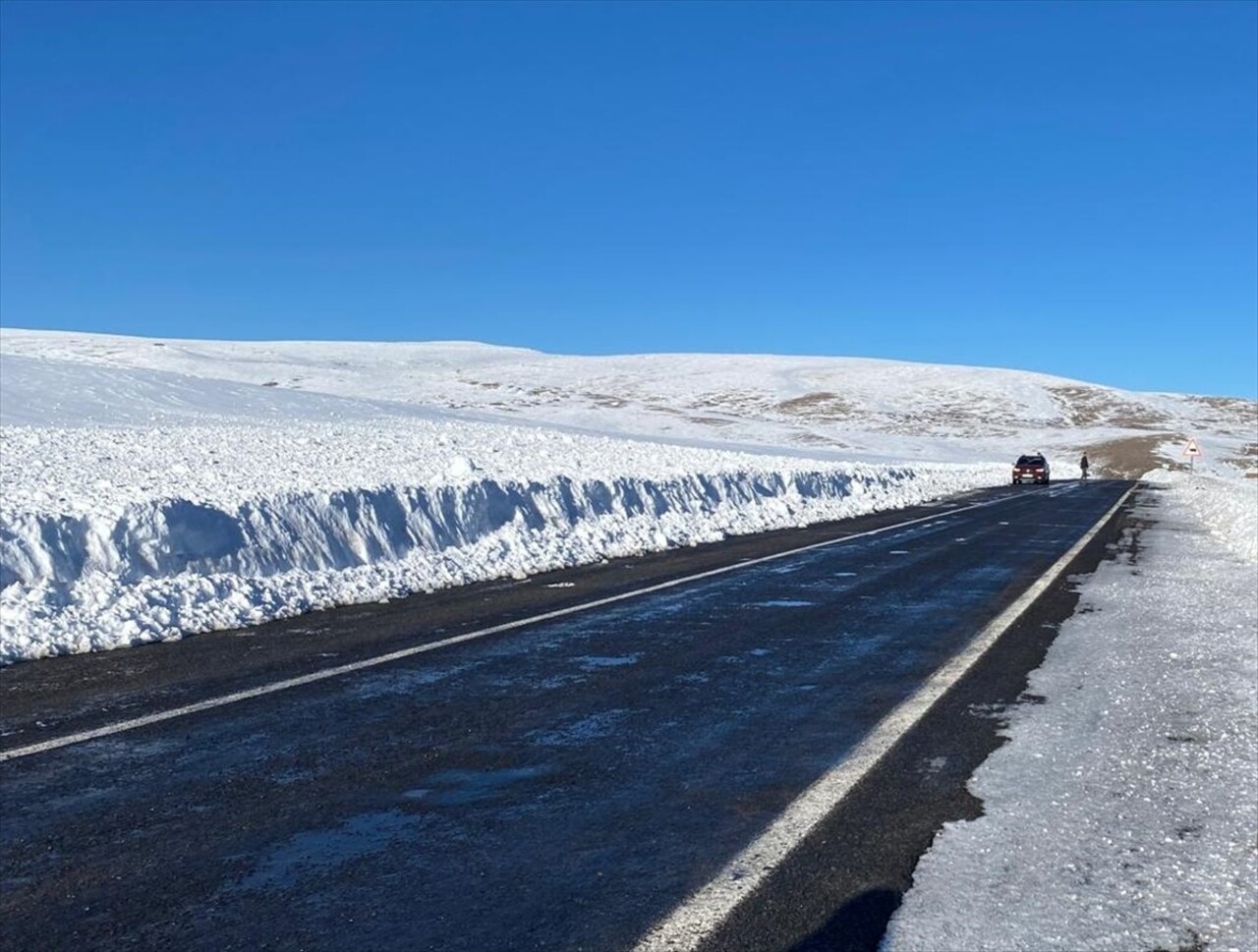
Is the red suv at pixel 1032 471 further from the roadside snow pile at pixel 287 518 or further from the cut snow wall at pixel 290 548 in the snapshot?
the cut snow wall at pixel 290 548

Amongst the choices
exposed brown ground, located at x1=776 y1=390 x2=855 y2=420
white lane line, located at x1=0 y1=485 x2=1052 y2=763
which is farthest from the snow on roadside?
exposed brown ground, located at x1=776 y1=390 x2=855 y2=420

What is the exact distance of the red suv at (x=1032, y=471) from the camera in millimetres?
49000

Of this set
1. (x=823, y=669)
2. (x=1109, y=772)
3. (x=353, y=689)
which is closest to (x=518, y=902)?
(x=1109, y=772)

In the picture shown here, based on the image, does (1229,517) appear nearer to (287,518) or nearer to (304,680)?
(287,518)

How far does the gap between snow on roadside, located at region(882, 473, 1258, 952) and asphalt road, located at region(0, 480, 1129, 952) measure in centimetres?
19

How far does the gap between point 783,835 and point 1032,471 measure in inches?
1870

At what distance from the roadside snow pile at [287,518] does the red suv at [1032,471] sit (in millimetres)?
21801

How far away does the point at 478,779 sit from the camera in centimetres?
538

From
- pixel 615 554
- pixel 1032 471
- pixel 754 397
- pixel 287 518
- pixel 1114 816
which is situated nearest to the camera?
pixel 1114 816

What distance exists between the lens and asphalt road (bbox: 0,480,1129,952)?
12.6 ft

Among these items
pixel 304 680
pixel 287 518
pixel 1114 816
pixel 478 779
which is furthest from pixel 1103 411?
pixel 478 779

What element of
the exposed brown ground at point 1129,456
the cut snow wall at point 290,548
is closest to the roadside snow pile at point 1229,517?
the cut snow wall at point 290,548

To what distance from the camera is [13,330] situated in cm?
13062

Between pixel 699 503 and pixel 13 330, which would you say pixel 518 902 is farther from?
pixel 13 330
